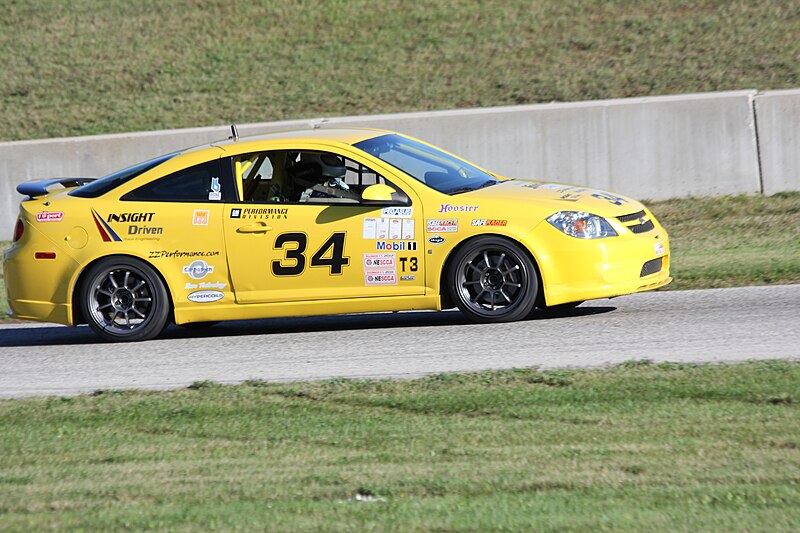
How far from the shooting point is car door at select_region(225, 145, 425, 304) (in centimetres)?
812

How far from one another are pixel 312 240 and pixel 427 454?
127 inches

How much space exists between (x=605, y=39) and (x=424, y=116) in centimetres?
628

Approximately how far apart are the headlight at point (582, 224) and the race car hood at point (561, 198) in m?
0.05

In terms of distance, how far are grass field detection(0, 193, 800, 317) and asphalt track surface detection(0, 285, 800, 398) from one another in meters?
0.59

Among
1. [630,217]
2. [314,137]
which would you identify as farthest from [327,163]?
[630,217]

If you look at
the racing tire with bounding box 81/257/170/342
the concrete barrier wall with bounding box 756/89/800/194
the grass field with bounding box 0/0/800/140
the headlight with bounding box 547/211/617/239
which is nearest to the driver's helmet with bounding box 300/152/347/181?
the racing tire with bounding box 81/257/170/342

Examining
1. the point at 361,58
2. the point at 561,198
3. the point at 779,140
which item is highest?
the point at 361,58

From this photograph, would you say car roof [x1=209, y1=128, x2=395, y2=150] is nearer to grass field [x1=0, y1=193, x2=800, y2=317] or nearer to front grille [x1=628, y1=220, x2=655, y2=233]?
front grille [x1=628, y1=220, x2=655, y2=233]

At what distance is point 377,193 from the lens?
8.09m

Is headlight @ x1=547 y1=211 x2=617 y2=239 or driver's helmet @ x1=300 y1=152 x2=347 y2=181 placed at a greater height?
Answer: driver's helmet @ x1=300 y1=152 x2=347 y2=181

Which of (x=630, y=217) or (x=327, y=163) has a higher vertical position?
(x=327, y=163)

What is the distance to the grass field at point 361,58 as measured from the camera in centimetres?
1703

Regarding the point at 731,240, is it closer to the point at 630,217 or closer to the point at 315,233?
the point at 630,217

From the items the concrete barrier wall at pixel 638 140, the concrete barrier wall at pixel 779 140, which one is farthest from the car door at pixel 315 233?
the concrete barrier wall at pixel 779 140
